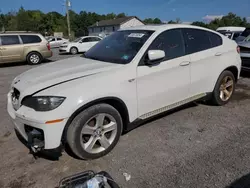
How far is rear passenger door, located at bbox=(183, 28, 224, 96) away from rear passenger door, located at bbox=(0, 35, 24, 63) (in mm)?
10435

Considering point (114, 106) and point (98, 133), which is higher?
point (114, 106)

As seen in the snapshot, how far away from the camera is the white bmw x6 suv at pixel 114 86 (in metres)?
2.71

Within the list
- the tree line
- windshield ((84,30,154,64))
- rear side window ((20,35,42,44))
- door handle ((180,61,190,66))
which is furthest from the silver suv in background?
the tree line

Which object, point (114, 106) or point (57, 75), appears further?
point (114, 106)

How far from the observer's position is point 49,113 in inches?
104

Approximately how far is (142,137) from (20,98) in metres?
1.86

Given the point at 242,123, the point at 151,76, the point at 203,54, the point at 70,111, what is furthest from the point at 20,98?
the point at 242,123

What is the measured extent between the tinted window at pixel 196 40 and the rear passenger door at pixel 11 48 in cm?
1042

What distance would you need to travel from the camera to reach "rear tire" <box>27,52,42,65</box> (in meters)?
12.5

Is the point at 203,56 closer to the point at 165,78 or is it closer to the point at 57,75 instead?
the point at 165,78

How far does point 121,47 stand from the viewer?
3.77 metres

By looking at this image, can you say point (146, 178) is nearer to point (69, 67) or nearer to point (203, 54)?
point (69, 67)

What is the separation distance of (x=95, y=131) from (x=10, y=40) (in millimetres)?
10982

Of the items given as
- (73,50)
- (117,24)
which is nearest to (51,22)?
(117,24)
